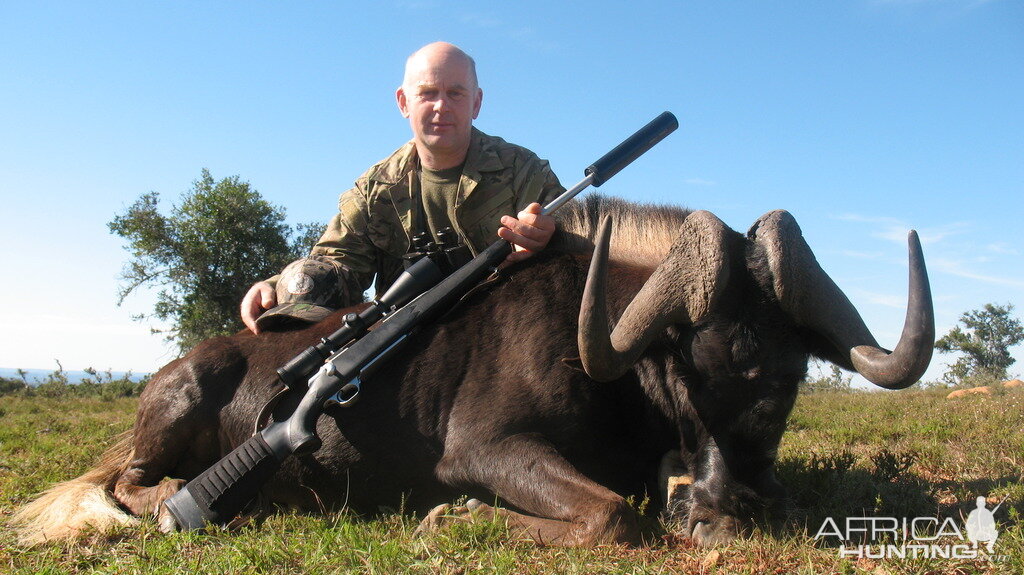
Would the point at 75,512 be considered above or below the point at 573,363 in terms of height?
above

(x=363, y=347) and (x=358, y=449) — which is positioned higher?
(x=363, y=347)

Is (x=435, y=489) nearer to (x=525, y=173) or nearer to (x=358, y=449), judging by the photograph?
(x=358, y=449)

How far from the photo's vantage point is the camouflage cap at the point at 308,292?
466cm

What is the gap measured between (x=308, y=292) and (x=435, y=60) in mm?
1894

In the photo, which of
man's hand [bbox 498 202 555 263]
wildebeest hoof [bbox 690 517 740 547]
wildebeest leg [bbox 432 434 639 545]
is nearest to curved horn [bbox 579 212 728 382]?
wildebeest leg [bbox 432 434 639 545]

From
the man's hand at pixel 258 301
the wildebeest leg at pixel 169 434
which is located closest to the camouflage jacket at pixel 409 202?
the man's hand at pixel 258 301

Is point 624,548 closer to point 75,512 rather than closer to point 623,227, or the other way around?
point 623,227

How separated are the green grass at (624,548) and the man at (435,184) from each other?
7.18 ft

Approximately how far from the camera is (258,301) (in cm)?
507

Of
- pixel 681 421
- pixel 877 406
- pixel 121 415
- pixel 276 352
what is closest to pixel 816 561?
pixel 681 421

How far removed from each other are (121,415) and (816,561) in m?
9.59

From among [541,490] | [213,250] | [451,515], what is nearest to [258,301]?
[451,515]

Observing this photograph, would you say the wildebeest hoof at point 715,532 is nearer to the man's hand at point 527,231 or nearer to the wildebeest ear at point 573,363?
the wildebeest ear at point 573,363

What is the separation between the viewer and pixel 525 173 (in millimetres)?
5551
